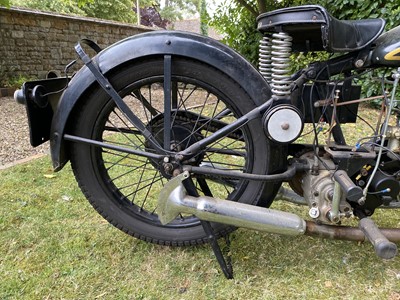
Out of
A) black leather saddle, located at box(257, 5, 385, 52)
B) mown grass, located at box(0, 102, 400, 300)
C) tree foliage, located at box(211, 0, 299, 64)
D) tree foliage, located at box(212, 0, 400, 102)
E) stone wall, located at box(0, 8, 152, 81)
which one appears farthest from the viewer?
stone wall, located at box(0, 8, 152, 81)

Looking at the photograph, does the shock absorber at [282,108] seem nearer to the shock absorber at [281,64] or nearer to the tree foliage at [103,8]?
the shock absorber at [281,64]

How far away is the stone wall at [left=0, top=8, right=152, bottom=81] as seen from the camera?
8.05 meters

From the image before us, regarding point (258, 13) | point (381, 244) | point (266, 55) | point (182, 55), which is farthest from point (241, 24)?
point (381, 244)

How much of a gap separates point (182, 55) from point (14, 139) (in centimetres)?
351

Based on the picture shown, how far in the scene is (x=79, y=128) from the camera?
1.76 meters

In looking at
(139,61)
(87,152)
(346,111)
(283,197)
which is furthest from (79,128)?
(346,111)

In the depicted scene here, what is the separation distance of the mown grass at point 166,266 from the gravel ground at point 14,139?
59.3 inches

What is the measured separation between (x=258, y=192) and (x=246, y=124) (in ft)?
1.16

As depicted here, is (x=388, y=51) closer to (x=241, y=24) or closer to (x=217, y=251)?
(x=217, y=251)

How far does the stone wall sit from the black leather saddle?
7722 millimetres

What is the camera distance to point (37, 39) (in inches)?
342

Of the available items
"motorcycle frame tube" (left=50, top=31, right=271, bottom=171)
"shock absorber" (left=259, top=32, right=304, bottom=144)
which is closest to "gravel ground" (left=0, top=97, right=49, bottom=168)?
"motorcycle frame tube" (left=50, top=31, right=271, bottom=171)

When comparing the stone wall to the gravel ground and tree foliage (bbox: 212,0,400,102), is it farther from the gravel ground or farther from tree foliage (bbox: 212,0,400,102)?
tree foliage (bbox: 212,0,400,102)

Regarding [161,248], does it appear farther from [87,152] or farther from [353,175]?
[353,175]
